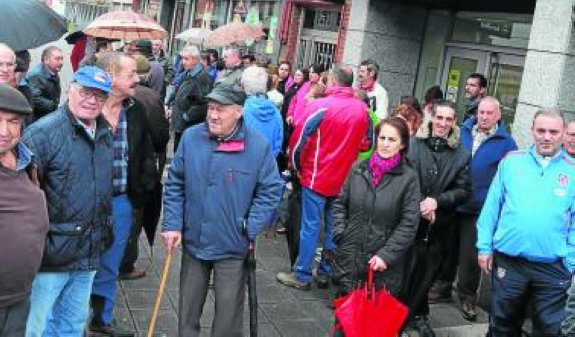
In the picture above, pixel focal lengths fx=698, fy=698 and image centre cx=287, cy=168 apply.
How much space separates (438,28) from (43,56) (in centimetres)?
565

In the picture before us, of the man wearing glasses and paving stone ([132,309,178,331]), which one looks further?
paving stone ([132,309,178,331])

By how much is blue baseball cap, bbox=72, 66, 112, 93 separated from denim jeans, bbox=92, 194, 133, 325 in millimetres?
1004

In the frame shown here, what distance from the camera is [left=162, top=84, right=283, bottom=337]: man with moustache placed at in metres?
4.27

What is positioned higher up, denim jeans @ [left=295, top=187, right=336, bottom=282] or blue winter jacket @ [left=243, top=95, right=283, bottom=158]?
blue winter jacket @ [left=243, top=95, right=283, bottom=158]

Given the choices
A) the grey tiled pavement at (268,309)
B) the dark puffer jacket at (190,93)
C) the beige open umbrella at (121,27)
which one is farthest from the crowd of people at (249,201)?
the beige open umbrella at (121,27)

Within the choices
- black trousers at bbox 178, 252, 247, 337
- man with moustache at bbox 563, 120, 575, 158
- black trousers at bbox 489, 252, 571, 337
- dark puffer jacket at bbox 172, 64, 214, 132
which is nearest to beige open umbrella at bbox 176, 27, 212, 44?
dark puffer jacket at bbox 172, 64, 214, 132

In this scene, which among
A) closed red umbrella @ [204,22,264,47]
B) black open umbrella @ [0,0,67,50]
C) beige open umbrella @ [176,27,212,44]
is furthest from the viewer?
beige open umbrella @ [176,27,212,44]

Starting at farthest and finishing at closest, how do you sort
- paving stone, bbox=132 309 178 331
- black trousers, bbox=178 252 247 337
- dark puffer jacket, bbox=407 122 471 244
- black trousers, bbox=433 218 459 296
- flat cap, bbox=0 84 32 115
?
black trousers, bbox=433 218 459 296 < dark puffer jacket, bbox=407 122 471 244 < paving stone, bbox=132 309 178 331 < black trousers, bbox=178 252 247 337 < flat cap, bbox=0 84 32 115

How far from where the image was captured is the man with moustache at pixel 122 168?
4539 millimetres

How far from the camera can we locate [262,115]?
6.50 meters

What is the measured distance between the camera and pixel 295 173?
6.59 meters

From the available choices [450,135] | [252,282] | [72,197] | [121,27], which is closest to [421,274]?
[450,135]

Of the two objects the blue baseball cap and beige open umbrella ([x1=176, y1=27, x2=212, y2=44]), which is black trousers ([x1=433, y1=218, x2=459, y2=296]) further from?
beige open umbrella ([x1=176, y1=27, x2=212, y2=44])

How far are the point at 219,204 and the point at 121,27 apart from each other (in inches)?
249
